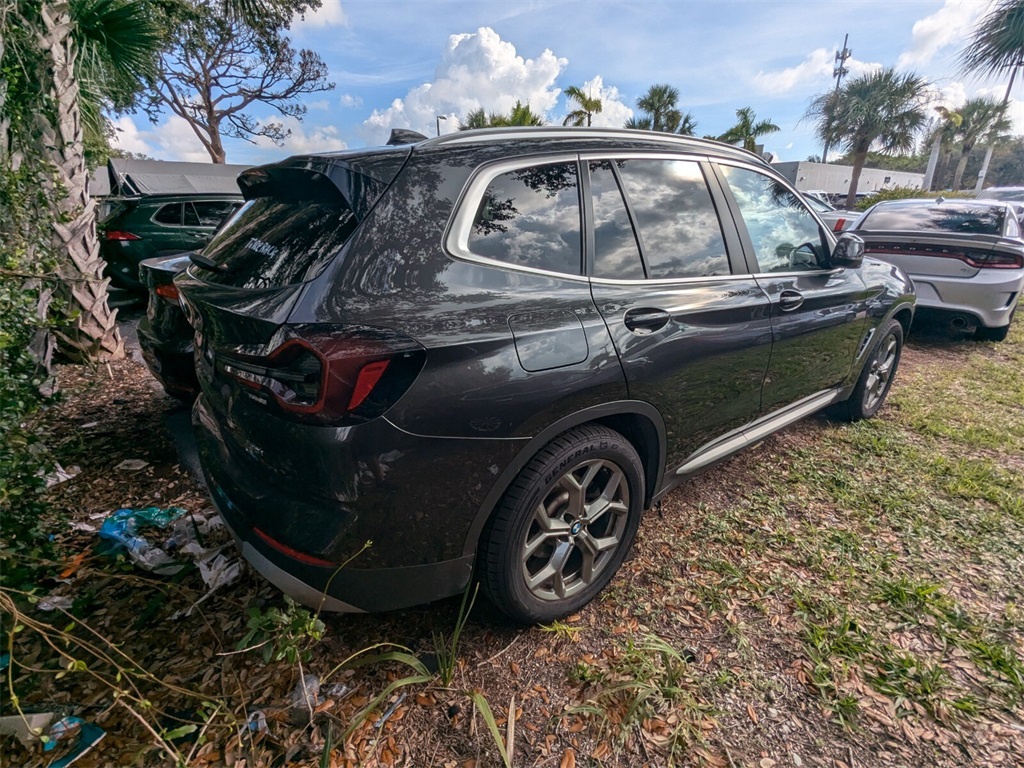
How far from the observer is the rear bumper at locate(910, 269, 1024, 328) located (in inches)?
206

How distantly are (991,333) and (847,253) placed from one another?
4485mm

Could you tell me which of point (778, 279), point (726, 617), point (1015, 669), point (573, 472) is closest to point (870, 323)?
point (778, 279)

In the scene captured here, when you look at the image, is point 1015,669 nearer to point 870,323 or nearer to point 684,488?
point 684,488

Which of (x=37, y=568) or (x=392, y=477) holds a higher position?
(x=392, y=477)

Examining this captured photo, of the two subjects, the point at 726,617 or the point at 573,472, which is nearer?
the point at 573,472

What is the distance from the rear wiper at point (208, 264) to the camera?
1.94m

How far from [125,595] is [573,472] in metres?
1.95

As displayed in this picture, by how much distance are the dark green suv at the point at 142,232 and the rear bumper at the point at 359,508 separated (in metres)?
5.62

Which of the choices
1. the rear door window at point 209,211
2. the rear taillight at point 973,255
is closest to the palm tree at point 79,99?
the rear door window at point 209,211

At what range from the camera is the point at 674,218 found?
7.85 feet

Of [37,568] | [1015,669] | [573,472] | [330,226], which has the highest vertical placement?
[330,226]

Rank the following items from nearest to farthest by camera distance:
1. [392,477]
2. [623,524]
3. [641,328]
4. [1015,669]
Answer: [392,477], [1015,669], [641,328], [623,524]

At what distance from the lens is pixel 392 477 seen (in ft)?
4.97

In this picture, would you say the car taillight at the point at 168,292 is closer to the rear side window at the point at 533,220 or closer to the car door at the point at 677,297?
the rear side window at the point at 533,220
